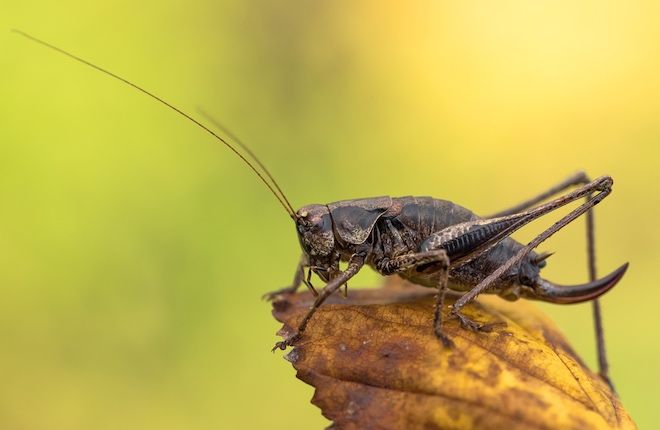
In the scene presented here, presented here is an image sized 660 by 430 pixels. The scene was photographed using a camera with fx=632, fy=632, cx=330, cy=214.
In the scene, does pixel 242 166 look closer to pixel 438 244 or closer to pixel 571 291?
pixel 438 244

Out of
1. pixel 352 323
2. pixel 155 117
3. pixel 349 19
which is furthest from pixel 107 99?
pixel 352 323

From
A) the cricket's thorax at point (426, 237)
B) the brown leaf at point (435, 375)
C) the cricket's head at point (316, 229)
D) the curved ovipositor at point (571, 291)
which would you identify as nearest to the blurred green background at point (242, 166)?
the cricket's head at point (316, 229)

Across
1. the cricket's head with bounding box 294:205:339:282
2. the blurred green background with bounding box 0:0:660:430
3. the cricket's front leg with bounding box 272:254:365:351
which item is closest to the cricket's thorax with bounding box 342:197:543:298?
the cricket's head with bounding box 294:205:339:282

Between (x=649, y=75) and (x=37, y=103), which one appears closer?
(x=37, y=103)

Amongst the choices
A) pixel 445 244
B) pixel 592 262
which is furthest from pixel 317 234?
pixel 592 262

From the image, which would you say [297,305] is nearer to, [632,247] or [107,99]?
[107,99]

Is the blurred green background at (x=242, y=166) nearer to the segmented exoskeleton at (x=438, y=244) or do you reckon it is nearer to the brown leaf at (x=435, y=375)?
the segmented exoskeleton at (x=438, y=244)

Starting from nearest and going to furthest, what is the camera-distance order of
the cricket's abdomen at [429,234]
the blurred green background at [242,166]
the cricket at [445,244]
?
the cricket at [445,244] < the cricket's abdomen at [429,234] < the blurred green background at [242,166]
